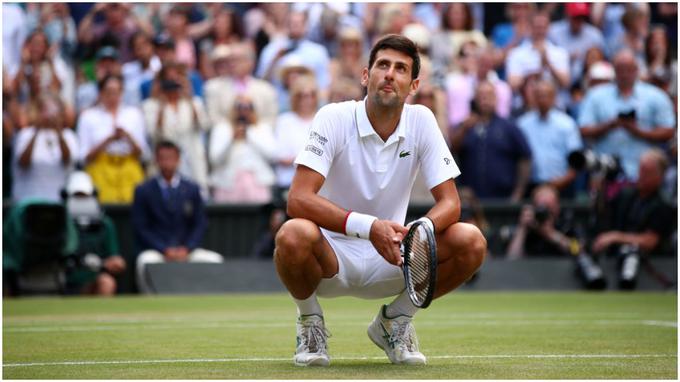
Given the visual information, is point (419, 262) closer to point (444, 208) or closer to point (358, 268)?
point (444, 208)

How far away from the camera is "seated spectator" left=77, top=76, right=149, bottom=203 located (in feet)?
51.7

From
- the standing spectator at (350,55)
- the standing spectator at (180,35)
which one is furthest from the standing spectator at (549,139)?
the standing spectator at (180,35)

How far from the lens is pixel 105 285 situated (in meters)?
15.2

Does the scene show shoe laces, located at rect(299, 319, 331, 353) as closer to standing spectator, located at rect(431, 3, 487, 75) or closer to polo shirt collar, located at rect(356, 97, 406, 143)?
polo shirt collar, located at rect(356, 97, 406, 143)

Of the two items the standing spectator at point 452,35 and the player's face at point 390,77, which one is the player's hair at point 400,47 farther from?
the standing spectator at point 452,35

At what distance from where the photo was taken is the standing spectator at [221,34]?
1758 centimetres

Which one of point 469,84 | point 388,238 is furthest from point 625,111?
point 388,238

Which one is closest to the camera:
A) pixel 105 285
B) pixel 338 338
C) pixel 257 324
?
pixel 338 338

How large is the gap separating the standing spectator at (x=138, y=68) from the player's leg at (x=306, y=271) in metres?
10.1

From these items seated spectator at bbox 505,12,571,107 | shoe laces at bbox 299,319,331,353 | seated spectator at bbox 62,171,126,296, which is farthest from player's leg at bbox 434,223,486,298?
seated spectator at bbox 505,12,571,107

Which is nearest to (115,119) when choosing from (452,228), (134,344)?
(134,344)

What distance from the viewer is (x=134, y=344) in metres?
8.37

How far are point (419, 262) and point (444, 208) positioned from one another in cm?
50

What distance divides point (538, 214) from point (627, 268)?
1183 millimetres
